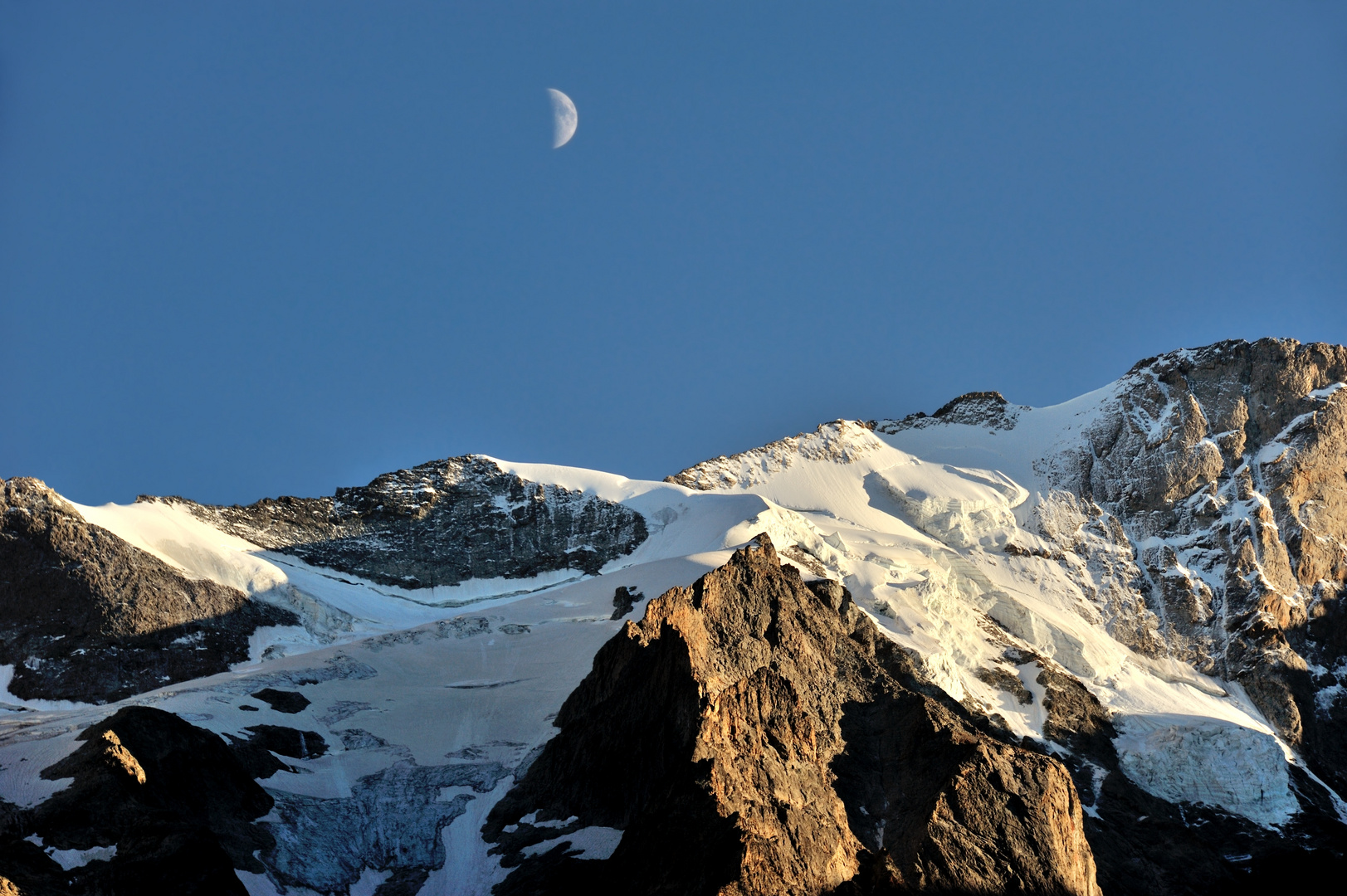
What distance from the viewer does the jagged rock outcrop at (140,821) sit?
46844mm

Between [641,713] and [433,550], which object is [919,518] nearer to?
[433,550]

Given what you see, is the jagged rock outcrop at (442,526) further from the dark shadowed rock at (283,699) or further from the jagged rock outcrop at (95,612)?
the dark shadowed rock at (283,699)

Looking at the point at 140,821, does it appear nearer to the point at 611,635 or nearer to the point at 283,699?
the point at 283,699

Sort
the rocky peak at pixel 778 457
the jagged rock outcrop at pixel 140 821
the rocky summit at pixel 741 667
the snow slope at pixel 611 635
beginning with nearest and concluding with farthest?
the jagged rock outcrop at pixel 140 821 → the rocky summit at pixel 741 667 → the snow slope at pixel 611 635 → the rocky peak at pixel 778 457

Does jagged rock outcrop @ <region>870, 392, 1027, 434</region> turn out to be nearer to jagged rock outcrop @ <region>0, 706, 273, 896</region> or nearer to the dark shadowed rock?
the dark shadowed rock

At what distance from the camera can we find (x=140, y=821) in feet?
168

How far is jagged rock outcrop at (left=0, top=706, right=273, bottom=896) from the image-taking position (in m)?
46.8

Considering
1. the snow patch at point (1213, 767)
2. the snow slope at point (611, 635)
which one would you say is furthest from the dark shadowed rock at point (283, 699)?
the snow patch at point (1213, 767)

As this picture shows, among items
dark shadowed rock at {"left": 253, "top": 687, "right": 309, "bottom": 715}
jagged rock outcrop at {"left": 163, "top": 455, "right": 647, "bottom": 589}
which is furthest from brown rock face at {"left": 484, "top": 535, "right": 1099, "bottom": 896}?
jagged rock outcrop at {"left": 163, "top": 455, "right": 647, "bottom": 589}

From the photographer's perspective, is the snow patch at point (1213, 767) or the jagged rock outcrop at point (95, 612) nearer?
the snow patch at point (1213, 767)

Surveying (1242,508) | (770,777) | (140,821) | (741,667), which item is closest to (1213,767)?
(1242,508)

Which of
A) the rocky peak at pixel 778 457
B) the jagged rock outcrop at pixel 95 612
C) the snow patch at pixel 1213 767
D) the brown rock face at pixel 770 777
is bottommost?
the snow patch at pixel 1213 767

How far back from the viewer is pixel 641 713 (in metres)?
64.7

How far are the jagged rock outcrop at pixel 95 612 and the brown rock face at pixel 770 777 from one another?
5572 cm
